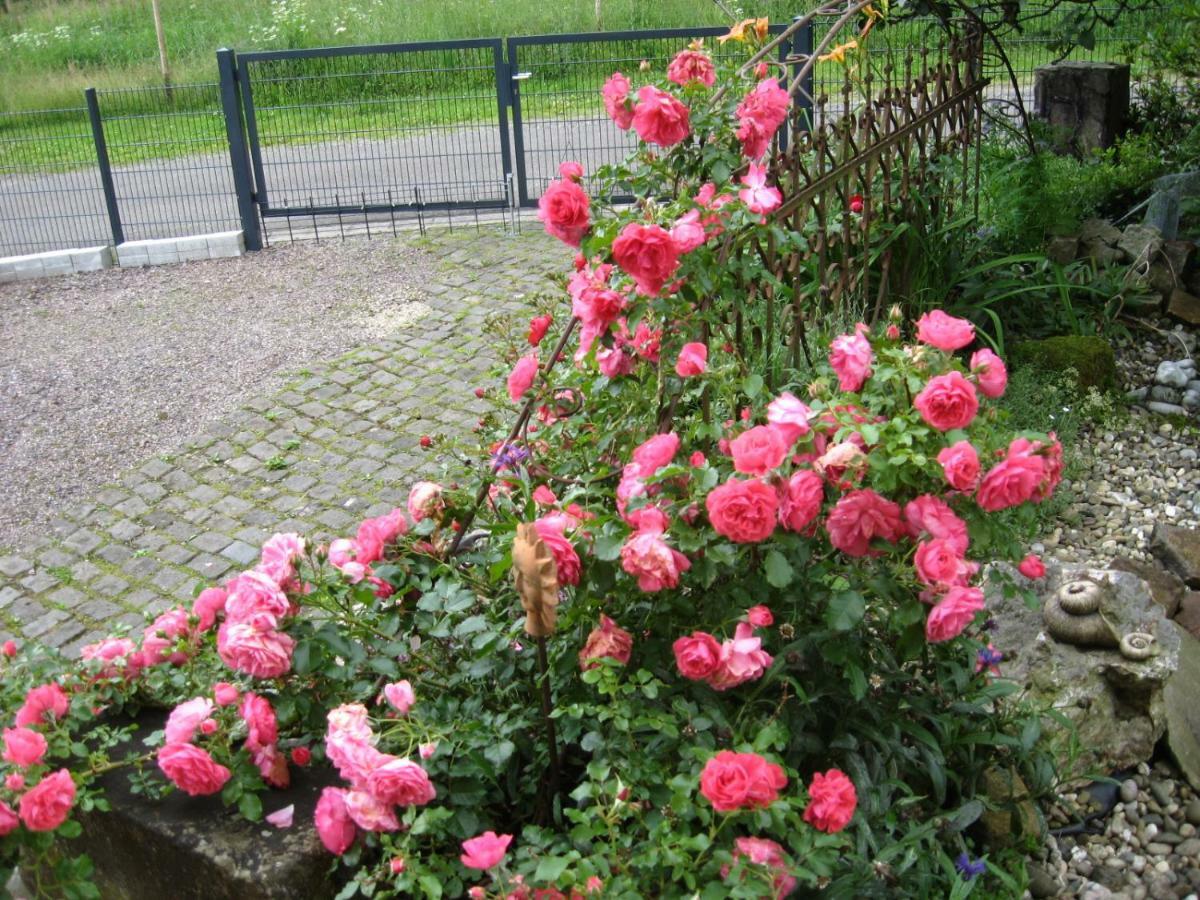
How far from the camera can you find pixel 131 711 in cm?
246

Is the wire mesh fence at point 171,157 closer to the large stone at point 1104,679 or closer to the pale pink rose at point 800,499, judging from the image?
the large stone at point 1104,679

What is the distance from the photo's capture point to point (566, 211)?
2590 millimetres

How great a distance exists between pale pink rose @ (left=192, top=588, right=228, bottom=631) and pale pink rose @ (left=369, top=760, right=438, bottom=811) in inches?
24.2

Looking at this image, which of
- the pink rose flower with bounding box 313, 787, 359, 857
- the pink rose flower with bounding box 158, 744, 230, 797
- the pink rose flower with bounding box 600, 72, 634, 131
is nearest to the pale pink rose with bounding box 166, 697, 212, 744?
the pink rose flower with bounding box 158, 744, 230, 797

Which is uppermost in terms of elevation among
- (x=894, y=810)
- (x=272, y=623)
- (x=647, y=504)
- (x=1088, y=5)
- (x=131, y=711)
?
(x=1088, y=5)

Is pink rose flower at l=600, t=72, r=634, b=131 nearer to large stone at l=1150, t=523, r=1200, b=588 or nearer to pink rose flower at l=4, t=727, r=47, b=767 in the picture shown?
pink rose flower at l=4, t=727, r=47, b=767

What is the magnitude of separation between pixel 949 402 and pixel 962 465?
0.38 ft

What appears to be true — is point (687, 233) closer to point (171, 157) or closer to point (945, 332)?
point (945, 332)

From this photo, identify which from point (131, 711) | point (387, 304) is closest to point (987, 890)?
point (131, 711)

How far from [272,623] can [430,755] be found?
0.37m

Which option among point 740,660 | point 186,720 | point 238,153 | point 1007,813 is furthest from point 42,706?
point 238,153

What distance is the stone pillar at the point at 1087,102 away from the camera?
6.70 meters

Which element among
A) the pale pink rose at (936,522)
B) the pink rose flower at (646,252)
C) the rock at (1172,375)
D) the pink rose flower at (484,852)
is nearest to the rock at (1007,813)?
the pale pink rose at (936,522)

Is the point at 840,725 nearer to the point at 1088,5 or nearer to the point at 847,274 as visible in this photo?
→ the point at 847,274
